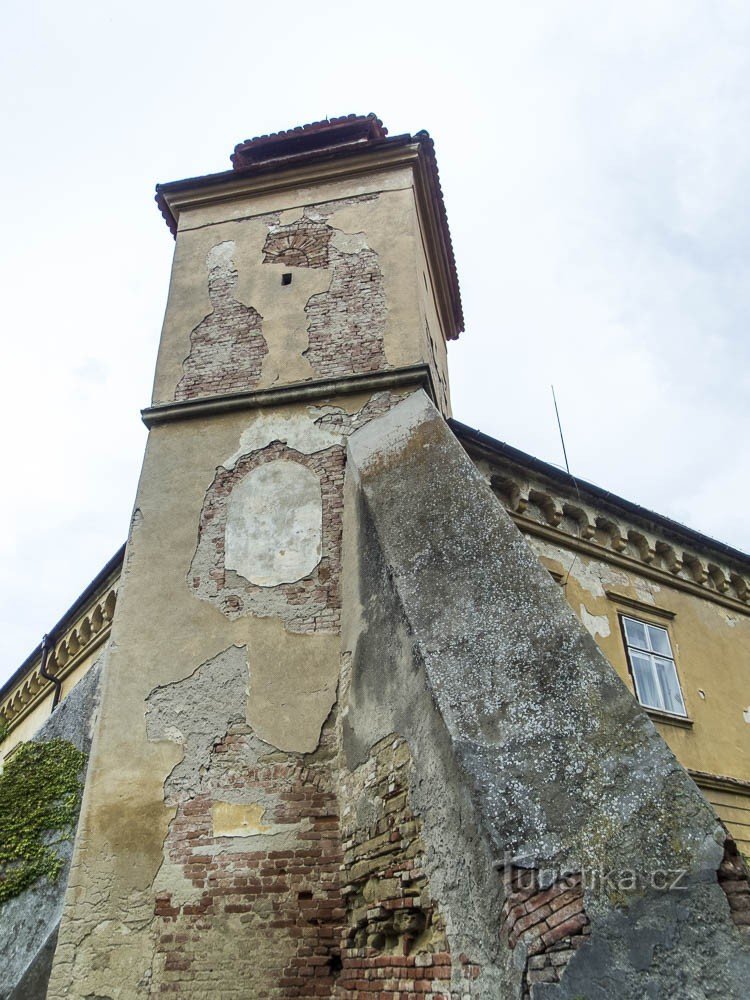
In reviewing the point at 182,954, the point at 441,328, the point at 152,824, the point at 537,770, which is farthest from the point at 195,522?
the point at 441,328

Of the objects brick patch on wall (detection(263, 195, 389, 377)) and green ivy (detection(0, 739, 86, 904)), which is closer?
green ivy (detection(0, 739, 86, 904))

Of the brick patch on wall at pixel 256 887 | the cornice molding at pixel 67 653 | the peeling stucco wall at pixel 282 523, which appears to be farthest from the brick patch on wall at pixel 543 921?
the cornice molding at pixel 67 653

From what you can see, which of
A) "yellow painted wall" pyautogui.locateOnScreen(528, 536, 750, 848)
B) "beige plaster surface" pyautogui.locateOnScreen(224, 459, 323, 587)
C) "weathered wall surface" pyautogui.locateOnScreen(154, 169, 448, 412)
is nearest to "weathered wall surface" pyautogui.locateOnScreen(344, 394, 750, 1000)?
"beige plaster surface" pyautogui.locateOnScreen(224, 459, 323, 587)

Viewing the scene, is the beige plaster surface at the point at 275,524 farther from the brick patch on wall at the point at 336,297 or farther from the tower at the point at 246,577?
the brick patch on wall at the point at 336,297

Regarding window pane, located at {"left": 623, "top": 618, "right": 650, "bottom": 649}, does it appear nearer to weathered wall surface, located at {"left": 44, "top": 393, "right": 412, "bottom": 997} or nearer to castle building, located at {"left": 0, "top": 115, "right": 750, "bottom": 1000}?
castle building, located at {"left": 0, "top": 115, "right": 750, "bottom": 1000}

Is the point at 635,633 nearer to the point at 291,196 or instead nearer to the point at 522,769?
the point at 522,769

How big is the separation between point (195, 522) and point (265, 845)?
10.1 feet

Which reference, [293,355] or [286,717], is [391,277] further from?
[286,717]

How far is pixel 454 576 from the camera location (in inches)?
221

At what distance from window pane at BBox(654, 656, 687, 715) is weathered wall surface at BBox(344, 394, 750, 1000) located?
4.80m

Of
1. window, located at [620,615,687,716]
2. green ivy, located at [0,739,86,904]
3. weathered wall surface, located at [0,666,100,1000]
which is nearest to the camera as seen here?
weathered wall surface, located at [0,666,100,1000]

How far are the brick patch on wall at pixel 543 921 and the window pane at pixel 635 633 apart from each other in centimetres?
628

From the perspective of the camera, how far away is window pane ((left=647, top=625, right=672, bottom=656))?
10.0 metres

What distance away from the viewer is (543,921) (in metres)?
3.76
